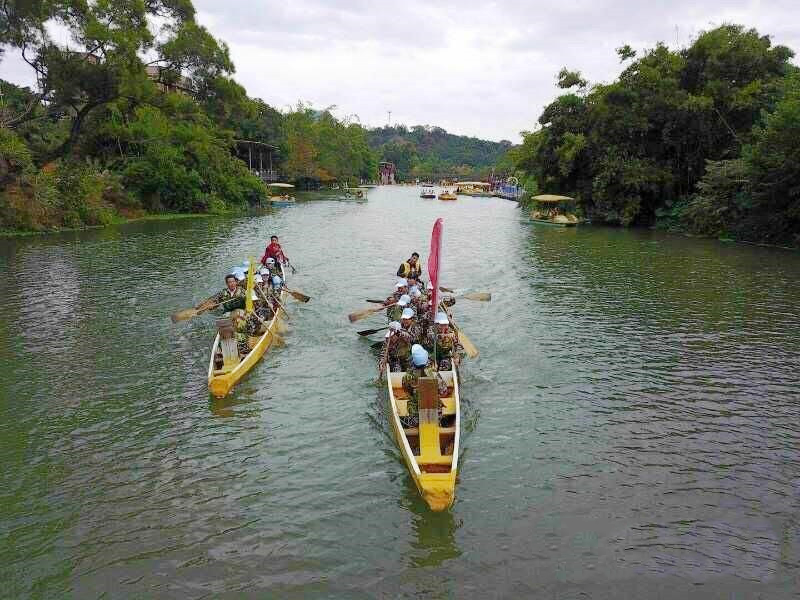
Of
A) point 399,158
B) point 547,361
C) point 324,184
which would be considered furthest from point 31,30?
point 399,158

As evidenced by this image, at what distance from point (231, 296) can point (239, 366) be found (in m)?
4.16

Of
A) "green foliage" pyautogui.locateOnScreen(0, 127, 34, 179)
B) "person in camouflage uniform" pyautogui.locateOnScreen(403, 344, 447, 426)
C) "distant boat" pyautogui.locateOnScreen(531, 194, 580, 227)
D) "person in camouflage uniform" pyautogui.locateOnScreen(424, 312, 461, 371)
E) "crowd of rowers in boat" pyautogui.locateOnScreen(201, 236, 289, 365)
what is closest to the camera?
"person in camouflage uniform" pyautogui.locateOnScreen(403, 344, 447, 426)

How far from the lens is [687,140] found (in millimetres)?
40500

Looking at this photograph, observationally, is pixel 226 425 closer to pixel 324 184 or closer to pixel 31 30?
pixel 31 30

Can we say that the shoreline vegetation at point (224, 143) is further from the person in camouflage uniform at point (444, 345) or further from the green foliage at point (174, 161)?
the person in camouflage uniform at point (444, 345)

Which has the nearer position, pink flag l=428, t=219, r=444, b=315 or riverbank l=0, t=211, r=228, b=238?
pink flag l=428, t=219, r=444, b=315

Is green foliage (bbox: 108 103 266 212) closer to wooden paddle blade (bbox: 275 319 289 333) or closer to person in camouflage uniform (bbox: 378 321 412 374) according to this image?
wooden paddle blade (bbox: 275 319 289 333)

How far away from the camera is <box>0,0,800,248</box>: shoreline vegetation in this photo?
1305 inches

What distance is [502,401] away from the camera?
474 inches

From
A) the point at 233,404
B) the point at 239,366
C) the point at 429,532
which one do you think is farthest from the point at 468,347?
the point at 429,532

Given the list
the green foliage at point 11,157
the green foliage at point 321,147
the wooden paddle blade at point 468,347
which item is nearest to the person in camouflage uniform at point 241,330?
the wooden paddle blade at point 468,347

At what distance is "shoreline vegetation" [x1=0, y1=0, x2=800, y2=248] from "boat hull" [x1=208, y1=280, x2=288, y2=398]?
25559mm

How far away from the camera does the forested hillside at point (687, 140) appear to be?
32.6 m

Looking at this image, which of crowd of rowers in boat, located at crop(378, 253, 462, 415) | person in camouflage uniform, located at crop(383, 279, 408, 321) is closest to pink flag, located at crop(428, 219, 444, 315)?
crowd of rowers in boat, located at crop(378, 253, 462, 415)
